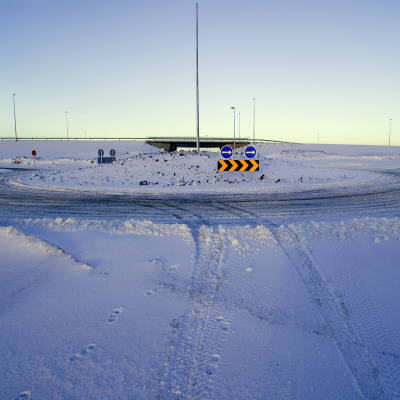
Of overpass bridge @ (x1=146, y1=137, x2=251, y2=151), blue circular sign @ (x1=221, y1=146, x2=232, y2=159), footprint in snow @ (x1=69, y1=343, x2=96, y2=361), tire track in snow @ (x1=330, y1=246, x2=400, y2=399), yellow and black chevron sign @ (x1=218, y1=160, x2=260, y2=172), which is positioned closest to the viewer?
tire track in snow @ (x1=330, y1=246, x2=400, y2=399)

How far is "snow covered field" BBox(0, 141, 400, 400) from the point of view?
8.85 feet

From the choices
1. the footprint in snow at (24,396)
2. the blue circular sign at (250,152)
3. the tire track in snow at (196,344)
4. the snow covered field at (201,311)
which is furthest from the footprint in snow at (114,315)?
the blue circular sign at (250,152)

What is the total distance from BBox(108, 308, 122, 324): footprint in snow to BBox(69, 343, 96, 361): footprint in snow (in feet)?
1.42

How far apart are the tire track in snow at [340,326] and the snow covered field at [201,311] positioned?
2cm

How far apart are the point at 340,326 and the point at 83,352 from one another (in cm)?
266

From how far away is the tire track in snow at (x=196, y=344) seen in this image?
104 inches

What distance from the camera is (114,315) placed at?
3.70 meters

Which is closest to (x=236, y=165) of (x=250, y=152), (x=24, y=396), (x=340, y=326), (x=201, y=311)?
(x=250, y=152)

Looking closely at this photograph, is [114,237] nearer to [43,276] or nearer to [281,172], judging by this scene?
[43,276]

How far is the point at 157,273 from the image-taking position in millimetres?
4938

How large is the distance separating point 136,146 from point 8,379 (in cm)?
6829

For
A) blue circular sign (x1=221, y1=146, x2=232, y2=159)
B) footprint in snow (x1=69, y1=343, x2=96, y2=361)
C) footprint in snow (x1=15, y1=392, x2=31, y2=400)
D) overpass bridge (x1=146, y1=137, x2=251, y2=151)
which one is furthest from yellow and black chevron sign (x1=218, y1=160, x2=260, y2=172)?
overpass bridge (x1=146, y1=137, x2=251, y2=151)

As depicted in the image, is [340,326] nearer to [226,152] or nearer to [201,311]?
[201,311]

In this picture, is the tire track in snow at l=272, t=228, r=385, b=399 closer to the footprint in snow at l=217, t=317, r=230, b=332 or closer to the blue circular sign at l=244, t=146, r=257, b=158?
→ the footprint in snow at l=217, t=317, r=230, b=332
